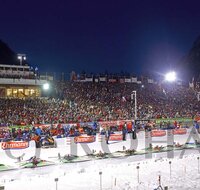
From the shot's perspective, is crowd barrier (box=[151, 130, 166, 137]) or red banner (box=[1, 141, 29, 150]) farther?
crowd barrier (box=[151, 130, 166, 137])

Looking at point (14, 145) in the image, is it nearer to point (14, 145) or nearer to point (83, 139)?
point (14, 145)

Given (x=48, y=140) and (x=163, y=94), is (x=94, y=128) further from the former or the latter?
(x=163, y=94)

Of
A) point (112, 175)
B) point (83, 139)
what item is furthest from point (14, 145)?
point (112, 175)

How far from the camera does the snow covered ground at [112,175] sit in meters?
15.0

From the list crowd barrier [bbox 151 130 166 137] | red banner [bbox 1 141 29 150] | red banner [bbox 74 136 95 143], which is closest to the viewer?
red banner [bbox 1 141 29 150]

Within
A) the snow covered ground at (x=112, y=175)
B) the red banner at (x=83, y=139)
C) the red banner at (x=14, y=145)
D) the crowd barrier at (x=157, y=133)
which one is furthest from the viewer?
the crowd barrier at (x=157, y=133)

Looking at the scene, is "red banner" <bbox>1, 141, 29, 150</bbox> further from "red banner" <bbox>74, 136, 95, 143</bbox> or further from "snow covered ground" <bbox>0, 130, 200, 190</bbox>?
"snow covered ground" <bbox>0, 130, 200, 190</bbox>

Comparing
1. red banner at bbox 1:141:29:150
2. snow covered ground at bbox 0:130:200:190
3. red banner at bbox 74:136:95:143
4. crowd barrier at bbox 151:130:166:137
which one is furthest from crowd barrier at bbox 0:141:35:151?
crowd barrier at bbox 151:130:166:137

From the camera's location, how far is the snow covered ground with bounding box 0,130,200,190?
15.0 m

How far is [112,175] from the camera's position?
17031 mm

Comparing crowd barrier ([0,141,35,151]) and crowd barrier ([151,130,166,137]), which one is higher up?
crowd barrier ([151,130,166,137])

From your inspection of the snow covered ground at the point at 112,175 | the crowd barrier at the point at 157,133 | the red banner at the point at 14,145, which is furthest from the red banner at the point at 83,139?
the crowd barrier at the point at 157,133

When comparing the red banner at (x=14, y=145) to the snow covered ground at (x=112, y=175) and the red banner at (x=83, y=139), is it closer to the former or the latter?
the red banner at (x=83, y=139)

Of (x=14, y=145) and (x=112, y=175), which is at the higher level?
(x=14, y=145)
